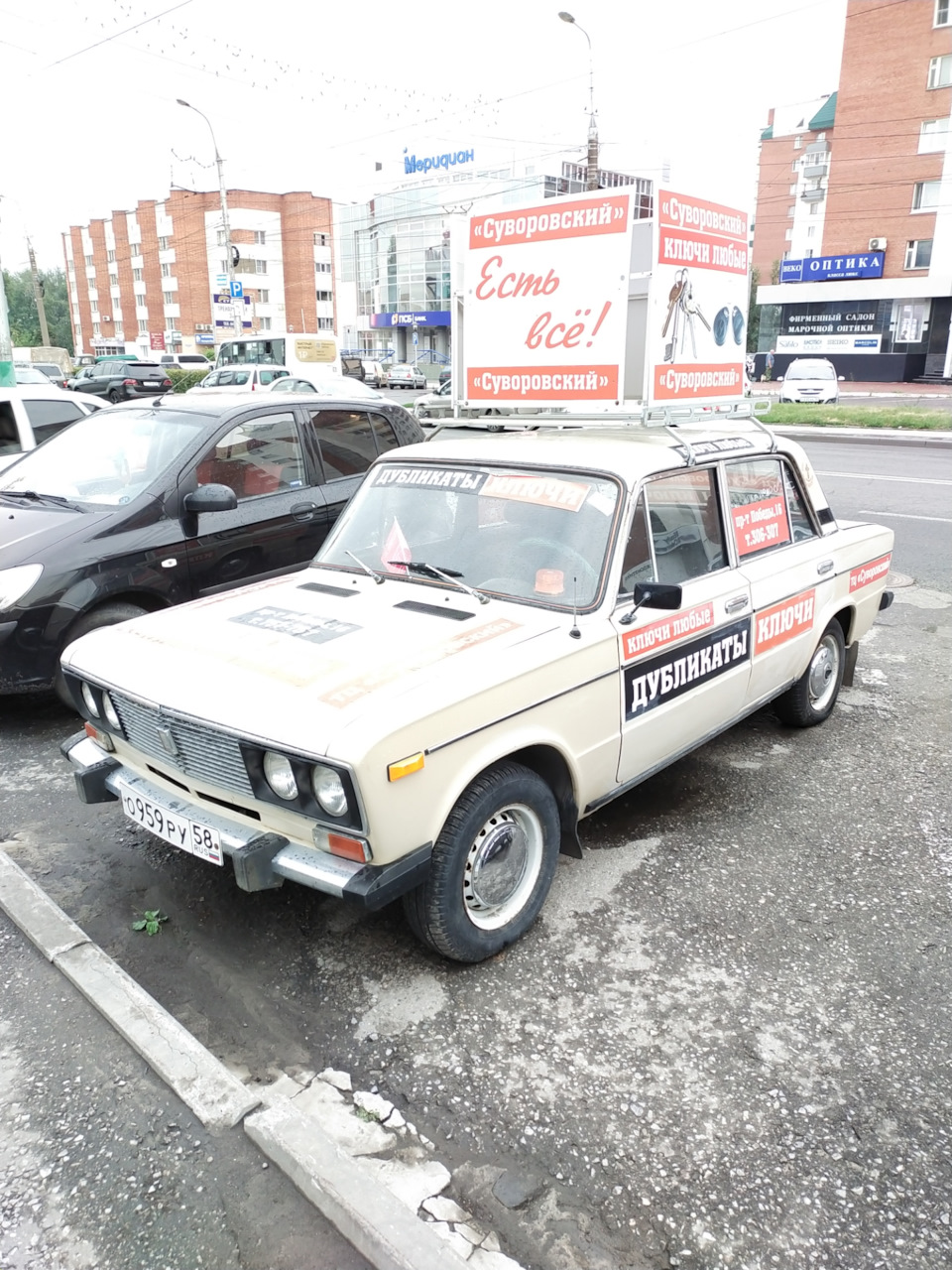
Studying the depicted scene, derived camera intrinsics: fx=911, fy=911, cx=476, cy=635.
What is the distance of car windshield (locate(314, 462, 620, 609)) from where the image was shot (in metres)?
3.63

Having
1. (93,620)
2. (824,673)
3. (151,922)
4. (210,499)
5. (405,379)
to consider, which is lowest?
(151,922)

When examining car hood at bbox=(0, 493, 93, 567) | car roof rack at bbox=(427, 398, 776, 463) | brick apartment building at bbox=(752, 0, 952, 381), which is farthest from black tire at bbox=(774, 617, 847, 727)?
brick apartment building at bbox=(752, 0, 952, 381)

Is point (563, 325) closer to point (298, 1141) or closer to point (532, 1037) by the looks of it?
point (532, 1037)

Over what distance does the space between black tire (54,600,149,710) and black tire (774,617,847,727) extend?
3793mm

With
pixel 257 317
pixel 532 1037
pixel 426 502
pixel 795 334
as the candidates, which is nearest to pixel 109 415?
pixel 426 502

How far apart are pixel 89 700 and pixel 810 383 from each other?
3134cm

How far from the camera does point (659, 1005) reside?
307cm

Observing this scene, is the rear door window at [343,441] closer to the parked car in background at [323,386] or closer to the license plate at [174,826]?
the license plate at [174,826]

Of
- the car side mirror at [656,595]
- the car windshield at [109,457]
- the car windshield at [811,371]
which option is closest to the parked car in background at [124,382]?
the car windshield at [811,371]

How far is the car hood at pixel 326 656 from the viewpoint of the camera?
2.79 metres

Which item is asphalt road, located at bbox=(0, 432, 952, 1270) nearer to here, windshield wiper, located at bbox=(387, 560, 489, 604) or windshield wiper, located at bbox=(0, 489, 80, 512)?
windshield wiper, located at bbox=(387, 560, 489, 604)

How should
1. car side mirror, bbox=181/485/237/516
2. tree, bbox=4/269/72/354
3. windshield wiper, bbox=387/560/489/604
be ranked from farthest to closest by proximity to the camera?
tree, bbox=4/269/72/354, car side mirror, bbox=181/485/237/516, windshield wiper, bbox=387/560/489/604

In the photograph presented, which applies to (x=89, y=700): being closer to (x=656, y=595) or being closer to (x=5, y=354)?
(x=656, y=595)

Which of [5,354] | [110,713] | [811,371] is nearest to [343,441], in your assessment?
[110,713]
